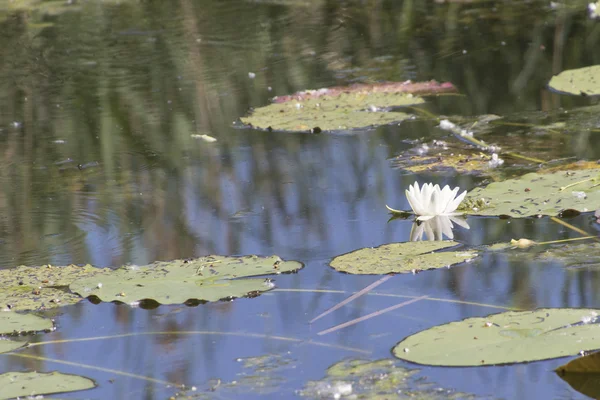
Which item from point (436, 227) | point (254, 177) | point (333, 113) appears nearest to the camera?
point (436, 227)

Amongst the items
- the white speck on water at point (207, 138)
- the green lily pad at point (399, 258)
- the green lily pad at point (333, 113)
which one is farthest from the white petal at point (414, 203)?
the white speck on water at point (207, 138)

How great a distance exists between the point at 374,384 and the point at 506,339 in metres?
0.28

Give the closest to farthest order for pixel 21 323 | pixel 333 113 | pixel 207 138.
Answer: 1. pixel 21 323
2. pixel 207 138
3. pixel 333 113

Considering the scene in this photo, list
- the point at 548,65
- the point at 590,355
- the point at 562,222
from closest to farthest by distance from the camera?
the point at 590,355 < the point at 562,222 < the point at 548,65

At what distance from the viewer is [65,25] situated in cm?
780

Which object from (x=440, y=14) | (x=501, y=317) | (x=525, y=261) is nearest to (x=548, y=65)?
(x=440, y=14)

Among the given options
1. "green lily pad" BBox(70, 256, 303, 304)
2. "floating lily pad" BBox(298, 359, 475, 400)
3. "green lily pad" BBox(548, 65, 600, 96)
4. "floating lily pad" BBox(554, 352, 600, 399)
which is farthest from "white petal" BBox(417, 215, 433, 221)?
"green lily pad" BBox(548, 65, 600, 96)

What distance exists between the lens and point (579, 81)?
402 cm

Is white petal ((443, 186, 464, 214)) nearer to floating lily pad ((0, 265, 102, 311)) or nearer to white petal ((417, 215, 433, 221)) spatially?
white petal ((417, 215, 433, 221))

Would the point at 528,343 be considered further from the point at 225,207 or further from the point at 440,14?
the point at 440,14

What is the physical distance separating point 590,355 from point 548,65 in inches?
129

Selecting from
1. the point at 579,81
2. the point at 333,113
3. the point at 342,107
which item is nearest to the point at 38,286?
the point at 333,113

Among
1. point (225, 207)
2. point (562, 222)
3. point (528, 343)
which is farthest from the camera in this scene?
point (225, 207)

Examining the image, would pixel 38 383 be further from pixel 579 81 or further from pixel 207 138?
pixel 579 81
